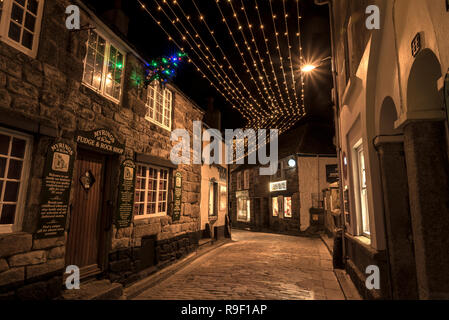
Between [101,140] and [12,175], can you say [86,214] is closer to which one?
[101,140]

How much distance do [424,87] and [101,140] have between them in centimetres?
513

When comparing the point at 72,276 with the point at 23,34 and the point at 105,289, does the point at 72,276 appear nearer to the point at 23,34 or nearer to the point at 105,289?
A: the point at 105,289

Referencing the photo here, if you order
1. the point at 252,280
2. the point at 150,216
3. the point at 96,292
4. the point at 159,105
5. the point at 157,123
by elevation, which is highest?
the point at 159,105

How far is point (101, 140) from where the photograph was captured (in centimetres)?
500

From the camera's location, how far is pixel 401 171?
3.80 metres

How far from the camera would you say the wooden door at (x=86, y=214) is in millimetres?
4676

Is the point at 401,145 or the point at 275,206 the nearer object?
the point at 401,145

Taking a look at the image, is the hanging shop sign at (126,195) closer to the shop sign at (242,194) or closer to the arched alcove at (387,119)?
the arched alcove at (387,119)

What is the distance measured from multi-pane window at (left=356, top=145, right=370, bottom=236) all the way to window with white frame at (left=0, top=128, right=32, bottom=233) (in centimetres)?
601

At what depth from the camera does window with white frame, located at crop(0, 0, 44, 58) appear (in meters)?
3.48

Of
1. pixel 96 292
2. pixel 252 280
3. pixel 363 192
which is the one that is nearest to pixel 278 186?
pixel 363 192

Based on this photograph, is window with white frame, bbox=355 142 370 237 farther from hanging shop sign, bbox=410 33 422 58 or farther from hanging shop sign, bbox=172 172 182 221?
hanging shop sign, bbox=172 172 182 221

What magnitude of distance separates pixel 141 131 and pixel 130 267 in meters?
3.15

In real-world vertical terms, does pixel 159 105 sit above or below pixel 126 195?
above
